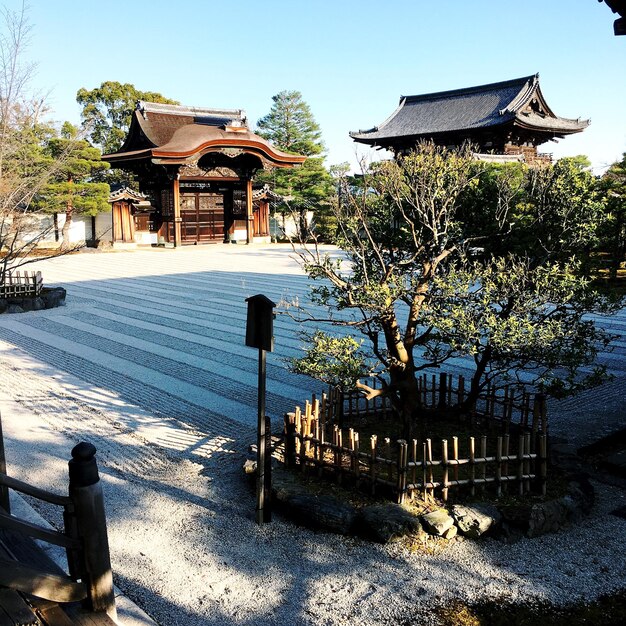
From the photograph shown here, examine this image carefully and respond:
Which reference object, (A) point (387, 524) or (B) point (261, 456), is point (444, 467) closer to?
(A) point (387, 524)

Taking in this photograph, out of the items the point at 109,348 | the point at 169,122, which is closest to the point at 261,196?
the point at 169,122

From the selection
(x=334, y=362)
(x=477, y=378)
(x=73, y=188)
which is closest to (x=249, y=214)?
(x=73, y=188)

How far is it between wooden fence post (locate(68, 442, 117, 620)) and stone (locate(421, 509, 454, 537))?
7.02 ft

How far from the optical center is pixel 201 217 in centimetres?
3338

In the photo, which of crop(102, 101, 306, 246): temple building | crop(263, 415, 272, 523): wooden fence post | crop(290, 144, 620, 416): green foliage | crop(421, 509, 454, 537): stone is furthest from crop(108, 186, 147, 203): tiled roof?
crop(421, 509, 454, 537): stone

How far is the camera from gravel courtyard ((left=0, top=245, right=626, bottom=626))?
11.8ft

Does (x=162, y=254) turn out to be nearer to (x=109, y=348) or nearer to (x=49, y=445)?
(x=109, y=348)

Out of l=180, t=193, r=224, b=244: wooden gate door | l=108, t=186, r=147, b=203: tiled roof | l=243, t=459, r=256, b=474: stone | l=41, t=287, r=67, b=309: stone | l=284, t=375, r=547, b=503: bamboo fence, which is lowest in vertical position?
l=243, t=459, r=256, b=474: stone

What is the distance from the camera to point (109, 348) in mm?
9930

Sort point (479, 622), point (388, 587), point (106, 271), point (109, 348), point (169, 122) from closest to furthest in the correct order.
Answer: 1. point (479, 622)
2. point (388, 587)
3. point (109, 348)
4. point (106, 271)
5. point (169, 122)

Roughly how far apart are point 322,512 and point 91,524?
1818mm

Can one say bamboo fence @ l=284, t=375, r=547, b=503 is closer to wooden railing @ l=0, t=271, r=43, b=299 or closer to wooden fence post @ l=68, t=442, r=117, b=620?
wooden fence post @ l=68, t=442, r=117, b=620

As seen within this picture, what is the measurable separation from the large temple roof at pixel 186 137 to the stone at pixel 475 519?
27.1 m

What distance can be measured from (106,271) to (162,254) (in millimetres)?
6896
